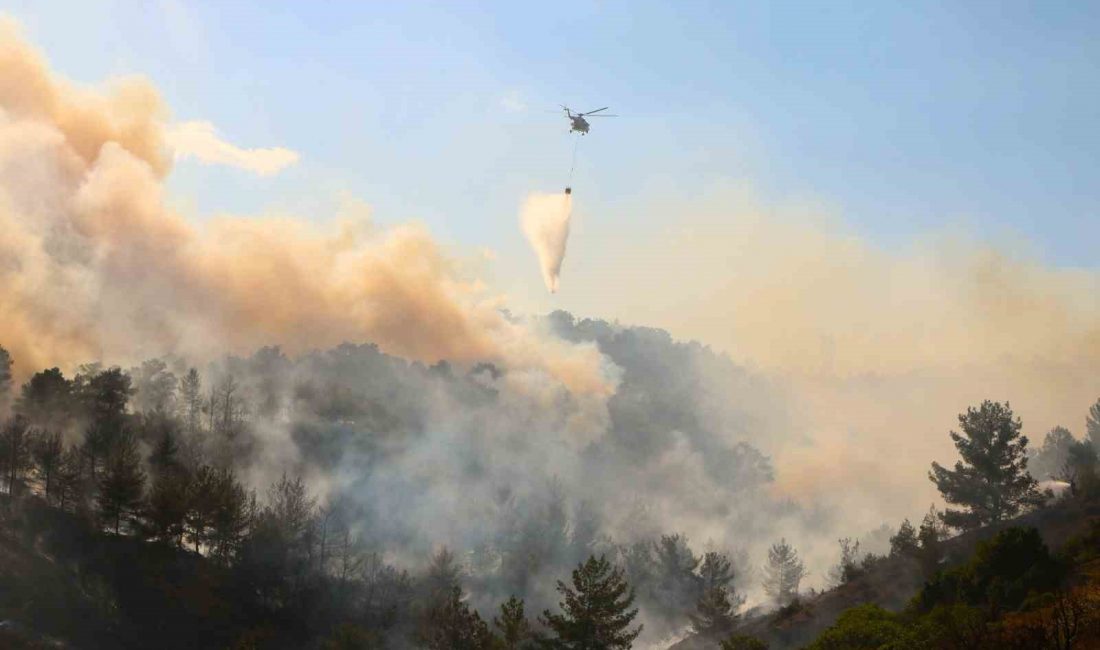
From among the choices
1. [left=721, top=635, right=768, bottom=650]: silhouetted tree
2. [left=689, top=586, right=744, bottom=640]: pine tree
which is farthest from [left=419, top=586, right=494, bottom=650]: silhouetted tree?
[left=689, top=586, right=744, bottom=640]: pine tree

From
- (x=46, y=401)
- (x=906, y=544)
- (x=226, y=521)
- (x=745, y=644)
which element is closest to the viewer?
(x=745, y=644)

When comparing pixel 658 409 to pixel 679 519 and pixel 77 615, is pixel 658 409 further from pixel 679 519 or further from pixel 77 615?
pixel 77 615

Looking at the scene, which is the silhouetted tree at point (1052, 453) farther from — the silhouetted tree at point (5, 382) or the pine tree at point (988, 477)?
the silhouetted tree at point (5, 382)

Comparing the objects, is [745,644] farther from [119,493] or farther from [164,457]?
[164,457]

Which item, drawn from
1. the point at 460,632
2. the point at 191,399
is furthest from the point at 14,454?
the point at 460,632

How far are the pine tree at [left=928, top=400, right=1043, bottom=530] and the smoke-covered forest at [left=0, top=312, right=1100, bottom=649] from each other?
0.21 meters

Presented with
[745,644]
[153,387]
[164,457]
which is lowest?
[745,644]

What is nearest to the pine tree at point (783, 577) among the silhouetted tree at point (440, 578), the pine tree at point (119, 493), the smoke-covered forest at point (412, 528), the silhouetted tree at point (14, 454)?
the smoke-covered forest at point (412, 528)

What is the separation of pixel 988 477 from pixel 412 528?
59.7m

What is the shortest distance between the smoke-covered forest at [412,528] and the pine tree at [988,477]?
0.21 meters

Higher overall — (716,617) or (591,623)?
(716,617)

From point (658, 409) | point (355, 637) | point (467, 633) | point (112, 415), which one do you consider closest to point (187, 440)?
point (112, 415)

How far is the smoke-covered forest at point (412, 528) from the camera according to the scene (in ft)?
192

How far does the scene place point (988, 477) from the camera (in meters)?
80.3
